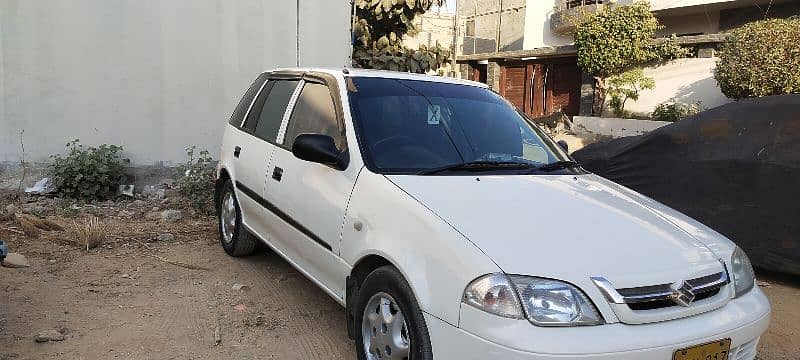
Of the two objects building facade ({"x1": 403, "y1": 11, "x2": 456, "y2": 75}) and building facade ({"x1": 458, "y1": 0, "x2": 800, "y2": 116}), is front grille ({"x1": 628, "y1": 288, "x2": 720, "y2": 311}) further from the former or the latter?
building facade ({"x1": 403, "y1": 11, "x2": 456, "y2": 75})

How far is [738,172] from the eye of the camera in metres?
5.13

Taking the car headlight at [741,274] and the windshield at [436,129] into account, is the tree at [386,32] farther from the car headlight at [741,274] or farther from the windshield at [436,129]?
the car headlight at [741,274]


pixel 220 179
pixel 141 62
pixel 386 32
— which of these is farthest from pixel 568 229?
pixel 386 32

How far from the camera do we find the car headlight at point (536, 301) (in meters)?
2.21

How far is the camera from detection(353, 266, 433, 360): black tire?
8.06 ft

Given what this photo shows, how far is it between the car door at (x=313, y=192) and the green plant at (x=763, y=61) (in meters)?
10.5

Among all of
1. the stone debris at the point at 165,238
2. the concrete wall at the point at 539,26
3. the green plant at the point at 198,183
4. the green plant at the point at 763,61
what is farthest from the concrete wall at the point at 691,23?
the stone debris at the point at 165,238

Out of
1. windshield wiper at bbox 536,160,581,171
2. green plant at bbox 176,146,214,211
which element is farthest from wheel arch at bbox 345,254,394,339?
green plant at bbox 176,146,214,211

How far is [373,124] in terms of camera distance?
3.40 meters

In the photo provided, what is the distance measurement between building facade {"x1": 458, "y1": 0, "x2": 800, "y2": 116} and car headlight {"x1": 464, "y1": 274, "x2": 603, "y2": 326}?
13.1 metres

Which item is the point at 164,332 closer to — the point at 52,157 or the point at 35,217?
the point at 35,217

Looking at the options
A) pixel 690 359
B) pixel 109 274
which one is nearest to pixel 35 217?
pixel 109 274

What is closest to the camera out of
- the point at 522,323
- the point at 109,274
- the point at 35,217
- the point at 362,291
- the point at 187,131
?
the point at 522,323

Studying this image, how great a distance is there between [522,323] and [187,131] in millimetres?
6255
